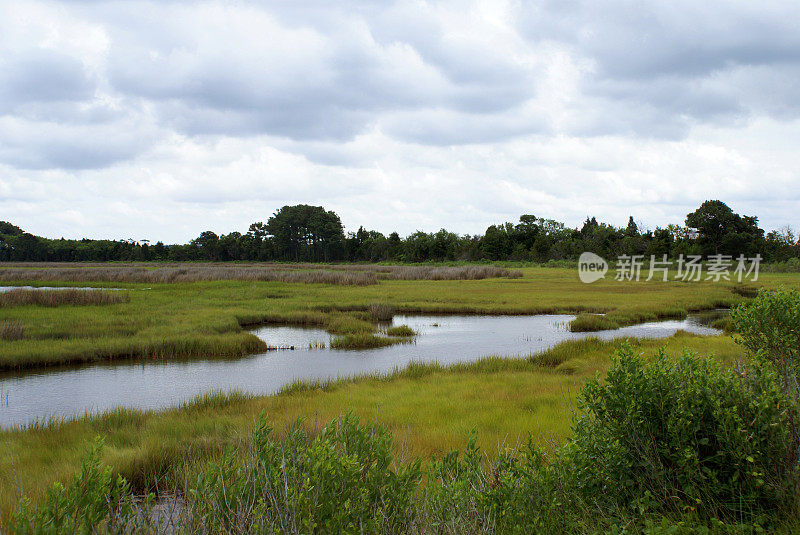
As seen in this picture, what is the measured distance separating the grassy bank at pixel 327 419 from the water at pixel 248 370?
5.38ft

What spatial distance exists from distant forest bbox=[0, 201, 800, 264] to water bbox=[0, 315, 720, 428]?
67383 millimetres

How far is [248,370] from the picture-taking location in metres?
14.2

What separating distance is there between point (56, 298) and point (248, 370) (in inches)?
633

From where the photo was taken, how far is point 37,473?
604 centimetres

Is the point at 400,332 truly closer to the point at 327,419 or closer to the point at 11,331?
the point at 327,419

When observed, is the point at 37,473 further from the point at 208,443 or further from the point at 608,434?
the point at 608,434

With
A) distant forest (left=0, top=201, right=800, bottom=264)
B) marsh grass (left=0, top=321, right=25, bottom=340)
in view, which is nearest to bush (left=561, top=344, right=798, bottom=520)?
marsh grass (left=0, top=321, right=25, bottom=340)

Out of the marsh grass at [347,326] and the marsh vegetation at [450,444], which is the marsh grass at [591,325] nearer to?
the marsh vegetation at [450,444]

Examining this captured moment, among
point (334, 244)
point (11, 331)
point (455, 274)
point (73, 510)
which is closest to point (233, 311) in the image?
point (11, 331)

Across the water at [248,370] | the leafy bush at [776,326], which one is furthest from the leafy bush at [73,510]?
the water at [248,370]

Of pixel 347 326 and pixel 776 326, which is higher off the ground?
pixel 776 326

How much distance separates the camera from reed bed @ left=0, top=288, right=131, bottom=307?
22875mm

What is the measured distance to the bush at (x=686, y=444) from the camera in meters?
3.58

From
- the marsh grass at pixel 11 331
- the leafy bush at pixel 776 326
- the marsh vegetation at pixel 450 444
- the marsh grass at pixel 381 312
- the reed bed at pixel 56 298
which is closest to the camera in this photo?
the marsh vegetation at pixel 450 444
